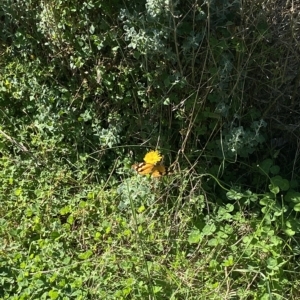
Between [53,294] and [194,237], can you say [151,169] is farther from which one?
[53,294]

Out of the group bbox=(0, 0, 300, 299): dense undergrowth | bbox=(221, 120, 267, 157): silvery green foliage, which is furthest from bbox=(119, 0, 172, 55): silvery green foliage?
bbox=(221, 120, 267, 157): silvery green foliage

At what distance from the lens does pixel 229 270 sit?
8.69 feet

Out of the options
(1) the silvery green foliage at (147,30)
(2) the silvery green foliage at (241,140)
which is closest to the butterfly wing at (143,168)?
(2) the silvery green foliage at (241,140)

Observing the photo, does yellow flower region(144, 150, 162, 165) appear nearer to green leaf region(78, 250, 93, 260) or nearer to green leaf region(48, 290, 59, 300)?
green leaf region(78, 250, 93, 260)

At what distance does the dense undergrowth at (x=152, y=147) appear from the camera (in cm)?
264

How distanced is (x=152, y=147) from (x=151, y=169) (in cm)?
16

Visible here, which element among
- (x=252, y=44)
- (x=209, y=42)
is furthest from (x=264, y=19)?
(x=209, y=42)

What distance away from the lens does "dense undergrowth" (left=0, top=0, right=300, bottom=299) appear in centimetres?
264

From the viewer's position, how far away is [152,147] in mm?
3039

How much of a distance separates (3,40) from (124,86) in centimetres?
84

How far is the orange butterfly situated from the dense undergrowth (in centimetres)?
6

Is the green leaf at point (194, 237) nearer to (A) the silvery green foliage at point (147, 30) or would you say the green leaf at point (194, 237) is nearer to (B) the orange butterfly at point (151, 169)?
(B) the orange butterfly at point (151, 169)

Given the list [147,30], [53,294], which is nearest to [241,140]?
[147,30]

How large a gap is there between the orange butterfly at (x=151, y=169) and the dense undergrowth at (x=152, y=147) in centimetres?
6
